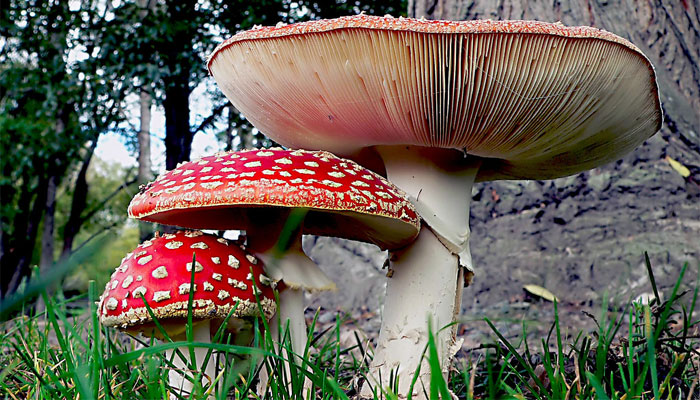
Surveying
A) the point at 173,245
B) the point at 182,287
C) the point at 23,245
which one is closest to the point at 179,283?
the point at 182,287

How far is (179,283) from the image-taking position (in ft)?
4.51

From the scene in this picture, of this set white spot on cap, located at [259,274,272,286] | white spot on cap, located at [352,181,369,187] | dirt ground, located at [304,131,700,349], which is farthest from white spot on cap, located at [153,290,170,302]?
dirt ground, located at [304,131,700,349]

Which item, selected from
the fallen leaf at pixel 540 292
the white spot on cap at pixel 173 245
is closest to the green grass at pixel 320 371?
the white spot on cap at pixel 173 245

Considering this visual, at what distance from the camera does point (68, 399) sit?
123 cm

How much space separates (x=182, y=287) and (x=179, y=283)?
0.05 ft

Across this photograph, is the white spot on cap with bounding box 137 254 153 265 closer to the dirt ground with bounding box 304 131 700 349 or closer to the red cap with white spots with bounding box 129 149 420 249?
the red cap with white spots with bounding box 129 149 420 249

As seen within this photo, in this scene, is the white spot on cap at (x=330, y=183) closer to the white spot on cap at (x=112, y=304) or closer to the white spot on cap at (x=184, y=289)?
the white spot on cap at (x=184, y=289)

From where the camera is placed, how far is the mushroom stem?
5.57 ft

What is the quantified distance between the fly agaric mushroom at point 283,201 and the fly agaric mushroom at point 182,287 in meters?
0.10

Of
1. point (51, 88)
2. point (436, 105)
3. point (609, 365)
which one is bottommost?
point (609, 365)

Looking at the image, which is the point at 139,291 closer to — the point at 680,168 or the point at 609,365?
the point at 609,365

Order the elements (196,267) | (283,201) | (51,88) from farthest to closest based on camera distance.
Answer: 1. (51,88)
2. (196,267)
3. (283,201)

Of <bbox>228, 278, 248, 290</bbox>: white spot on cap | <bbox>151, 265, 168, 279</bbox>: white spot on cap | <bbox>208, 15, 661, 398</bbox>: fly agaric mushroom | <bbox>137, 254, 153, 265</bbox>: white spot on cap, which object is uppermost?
<bbox>208, 15, 661, 398</bbox>: fly agaric mushroom

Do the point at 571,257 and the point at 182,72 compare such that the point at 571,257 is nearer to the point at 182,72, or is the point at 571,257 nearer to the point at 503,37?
the point at 503,37
